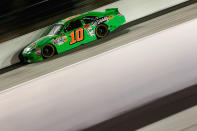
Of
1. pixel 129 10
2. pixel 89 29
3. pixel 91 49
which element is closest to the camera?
pixel 91 49

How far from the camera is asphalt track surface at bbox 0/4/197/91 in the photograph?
7.67m

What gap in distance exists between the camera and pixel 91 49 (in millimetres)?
8625

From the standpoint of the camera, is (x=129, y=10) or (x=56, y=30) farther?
(x=129, y=10)

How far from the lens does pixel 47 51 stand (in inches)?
380

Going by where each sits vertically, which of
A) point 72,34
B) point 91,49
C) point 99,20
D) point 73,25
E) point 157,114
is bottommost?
point 91,49

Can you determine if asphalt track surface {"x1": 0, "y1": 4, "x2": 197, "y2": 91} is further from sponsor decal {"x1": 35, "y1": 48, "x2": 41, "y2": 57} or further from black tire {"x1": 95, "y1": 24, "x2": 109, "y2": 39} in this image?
black tire {"x1": 95, "y1": 24, "x2": 109, "y2": 39}

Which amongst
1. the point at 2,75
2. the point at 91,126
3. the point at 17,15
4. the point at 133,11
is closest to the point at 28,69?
the point at 2,75

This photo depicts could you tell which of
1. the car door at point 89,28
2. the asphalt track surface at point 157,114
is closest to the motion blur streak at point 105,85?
the asphalt track surface at point 157,114

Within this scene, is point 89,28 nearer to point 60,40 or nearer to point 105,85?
point 60,40

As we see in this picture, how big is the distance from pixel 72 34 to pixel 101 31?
0.96 m

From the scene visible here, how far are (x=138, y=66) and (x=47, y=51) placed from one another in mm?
6816

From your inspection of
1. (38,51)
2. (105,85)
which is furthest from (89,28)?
(105,85)

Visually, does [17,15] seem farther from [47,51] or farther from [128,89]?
[128,89]

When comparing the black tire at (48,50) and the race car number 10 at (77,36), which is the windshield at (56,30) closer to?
the race car number 10 at (77,36)
